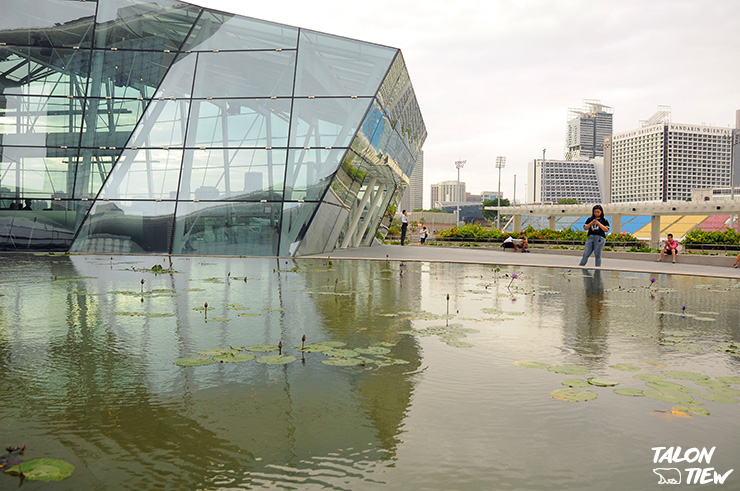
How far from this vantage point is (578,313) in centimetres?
673

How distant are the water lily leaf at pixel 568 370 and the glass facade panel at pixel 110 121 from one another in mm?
18484

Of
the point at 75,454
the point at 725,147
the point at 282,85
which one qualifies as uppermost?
the point at 725,147

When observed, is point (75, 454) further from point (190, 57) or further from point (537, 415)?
point (190, 57)

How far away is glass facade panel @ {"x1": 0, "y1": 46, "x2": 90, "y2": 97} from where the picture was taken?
19.5 meters

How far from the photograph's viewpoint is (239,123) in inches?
731

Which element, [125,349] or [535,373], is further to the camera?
[125,349]

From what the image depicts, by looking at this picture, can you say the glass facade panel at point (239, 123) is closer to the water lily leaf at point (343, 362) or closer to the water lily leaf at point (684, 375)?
the water lily leaf at point (343, 362)

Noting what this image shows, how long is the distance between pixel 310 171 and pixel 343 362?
46.8 ft

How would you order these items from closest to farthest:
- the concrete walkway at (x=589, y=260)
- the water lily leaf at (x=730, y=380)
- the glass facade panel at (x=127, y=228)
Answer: the water lily leaf at (x=730, y=380) < the concrete walkway at (x=589, y=260) < the glass facade panel at (x=127, y=228)

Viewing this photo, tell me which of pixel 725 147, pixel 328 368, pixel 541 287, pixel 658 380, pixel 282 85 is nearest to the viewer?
pixel 658 380

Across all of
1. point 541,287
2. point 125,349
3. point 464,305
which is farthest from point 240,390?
point 541,287

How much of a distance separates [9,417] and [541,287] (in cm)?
863

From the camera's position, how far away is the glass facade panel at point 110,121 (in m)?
19.1

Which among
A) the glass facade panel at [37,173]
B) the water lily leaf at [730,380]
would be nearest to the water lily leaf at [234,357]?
the water lily leaf at [730,380]
